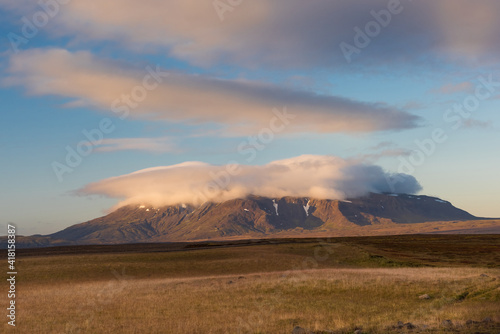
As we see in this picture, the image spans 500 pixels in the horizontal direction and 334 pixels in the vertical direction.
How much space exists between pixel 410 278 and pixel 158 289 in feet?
77.4

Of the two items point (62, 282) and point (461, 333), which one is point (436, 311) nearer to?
point (461, 333)

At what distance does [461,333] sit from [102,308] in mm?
23427

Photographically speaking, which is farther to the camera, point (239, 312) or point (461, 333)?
point (239, 312)

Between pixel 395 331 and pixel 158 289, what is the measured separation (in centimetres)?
2612

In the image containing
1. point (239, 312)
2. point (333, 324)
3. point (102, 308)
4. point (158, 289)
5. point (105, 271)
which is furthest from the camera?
point (105, 271)

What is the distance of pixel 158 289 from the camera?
41156 millimetres

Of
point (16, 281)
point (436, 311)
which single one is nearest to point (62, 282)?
point (16, 281)

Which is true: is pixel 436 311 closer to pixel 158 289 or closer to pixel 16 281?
pixel 158 289

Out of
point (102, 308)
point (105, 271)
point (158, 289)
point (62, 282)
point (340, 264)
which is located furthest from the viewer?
point (340, 264)

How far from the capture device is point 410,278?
138 ft

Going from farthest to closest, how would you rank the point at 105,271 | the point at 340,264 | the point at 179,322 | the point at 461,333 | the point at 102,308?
the point at 340,264 → the point at 105,271 → the point at 102,308 → the point at 179,322 → the point at 461,333

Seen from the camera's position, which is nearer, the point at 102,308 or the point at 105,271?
the point at 102,308

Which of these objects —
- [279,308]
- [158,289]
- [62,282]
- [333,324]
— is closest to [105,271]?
[62,282]

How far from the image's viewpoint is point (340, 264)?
69250 mm
